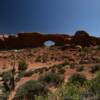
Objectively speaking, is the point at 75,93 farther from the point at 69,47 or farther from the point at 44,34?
the point at 44,34

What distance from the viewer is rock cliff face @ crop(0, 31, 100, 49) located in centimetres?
7338

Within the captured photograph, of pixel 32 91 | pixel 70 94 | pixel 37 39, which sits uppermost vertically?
pixel 70 94

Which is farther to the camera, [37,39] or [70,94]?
[37,39]

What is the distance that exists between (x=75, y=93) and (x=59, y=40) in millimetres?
63495

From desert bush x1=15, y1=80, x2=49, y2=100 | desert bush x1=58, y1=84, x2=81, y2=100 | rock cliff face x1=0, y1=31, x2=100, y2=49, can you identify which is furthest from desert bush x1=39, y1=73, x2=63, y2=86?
rock cliff face x1=0, y1=31, x2=100, y2=49

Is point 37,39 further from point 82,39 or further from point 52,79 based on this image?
point 52,79

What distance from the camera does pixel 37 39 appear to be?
260 ft

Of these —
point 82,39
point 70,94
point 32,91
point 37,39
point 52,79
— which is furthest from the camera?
point 37,39

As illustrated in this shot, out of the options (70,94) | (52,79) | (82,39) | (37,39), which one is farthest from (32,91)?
(37,39)

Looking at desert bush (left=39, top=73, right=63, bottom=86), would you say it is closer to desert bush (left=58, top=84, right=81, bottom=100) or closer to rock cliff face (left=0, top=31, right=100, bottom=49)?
desert bush (left=58, top=84, right=81, bottom=100)

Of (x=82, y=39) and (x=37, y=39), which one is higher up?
(x=82, y=39)

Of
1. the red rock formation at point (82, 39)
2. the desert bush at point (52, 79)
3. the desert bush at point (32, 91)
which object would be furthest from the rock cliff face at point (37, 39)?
the desert bush at point (32, 91)

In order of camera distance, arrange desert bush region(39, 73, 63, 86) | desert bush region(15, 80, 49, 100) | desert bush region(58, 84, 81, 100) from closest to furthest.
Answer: desert bush region(58, 84, 81, 100), desert bush region(15, 80, 49, 100), desert bush region(39, 73, 63, 86)

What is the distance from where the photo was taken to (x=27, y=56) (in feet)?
198
